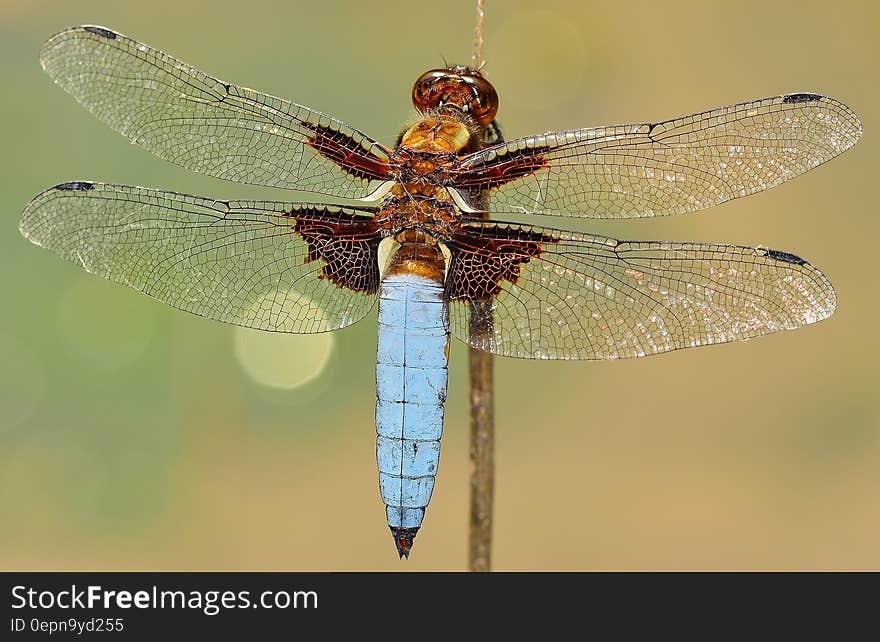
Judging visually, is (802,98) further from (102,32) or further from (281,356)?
(281,356)

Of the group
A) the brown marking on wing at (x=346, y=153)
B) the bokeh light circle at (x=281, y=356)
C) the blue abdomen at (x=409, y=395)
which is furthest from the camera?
the bokeh light circle at (x=281, y=356)

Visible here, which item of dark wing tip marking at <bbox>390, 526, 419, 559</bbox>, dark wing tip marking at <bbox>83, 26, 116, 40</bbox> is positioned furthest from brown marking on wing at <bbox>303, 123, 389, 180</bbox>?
dark wing tip marking at <bbox>390, 526, 419, 559</bbox>

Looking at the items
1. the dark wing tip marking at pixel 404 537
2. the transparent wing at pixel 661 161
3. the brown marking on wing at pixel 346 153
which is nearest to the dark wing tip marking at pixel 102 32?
the brown marking on wing at pixel 346 153

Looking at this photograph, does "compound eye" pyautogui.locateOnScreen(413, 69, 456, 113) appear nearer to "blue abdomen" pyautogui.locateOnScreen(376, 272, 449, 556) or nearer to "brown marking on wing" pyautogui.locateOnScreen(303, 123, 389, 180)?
"brown marking on wing" pyautogui.locateOnScreen(303, 123, 389, 180)

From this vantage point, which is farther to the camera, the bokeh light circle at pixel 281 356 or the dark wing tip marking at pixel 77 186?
the bokeh light circle at pixel 281 356

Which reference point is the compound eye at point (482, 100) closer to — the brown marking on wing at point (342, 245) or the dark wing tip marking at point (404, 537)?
the brown marking on wing at point (342, 245)

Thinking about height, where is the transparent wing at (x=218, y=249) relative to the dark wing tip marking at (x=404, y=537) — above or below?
above

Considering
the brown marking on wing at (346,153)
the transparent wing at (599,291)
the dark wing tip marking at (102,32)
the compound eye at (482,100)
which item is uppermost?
the dark wing tip marking at (102,32)

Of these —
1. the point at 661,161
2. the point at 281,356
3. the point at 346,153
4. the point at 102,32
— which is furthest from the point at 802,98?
the point at 281,356
